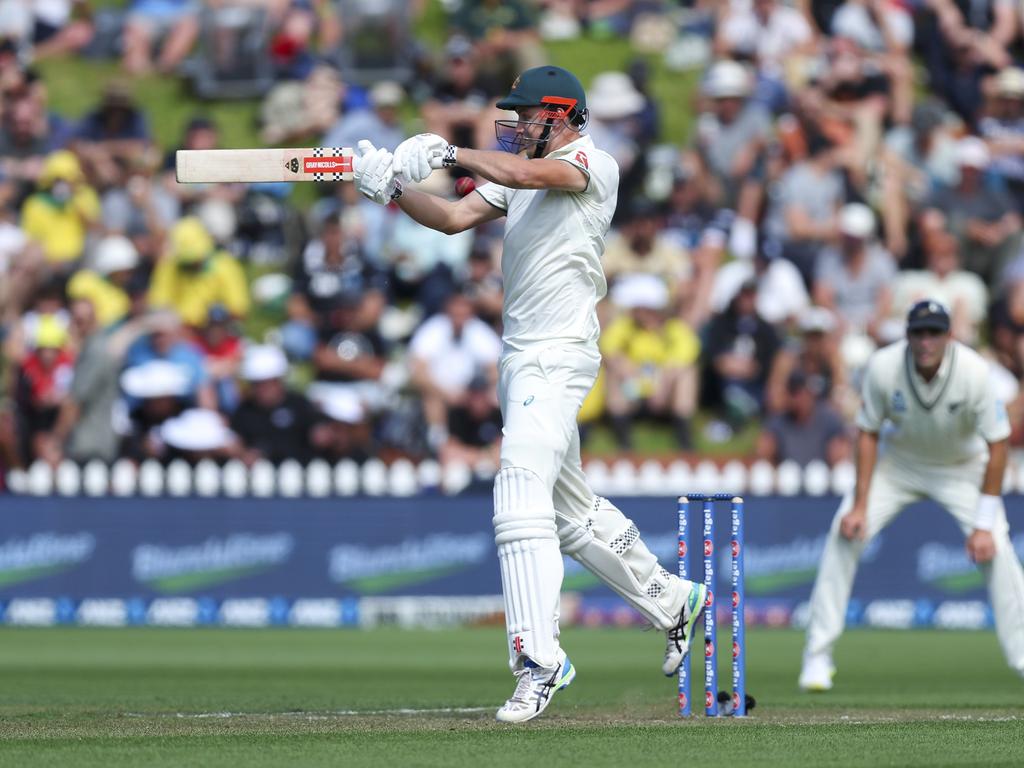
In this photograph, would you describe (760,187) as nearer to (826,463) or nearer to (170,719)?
(826,463)

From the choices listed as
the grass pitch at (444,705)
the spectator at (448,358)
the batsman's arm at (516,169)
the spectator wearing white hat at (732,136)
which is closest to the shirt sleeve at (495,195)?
the batsman's arm at (516,169)

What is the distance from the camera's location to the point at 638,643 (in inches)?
526

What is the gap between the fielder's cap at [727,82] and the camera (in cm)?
1850

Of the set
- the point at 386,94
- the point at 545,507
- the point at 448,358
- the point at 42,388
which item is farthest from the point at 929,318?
the point at 386,94

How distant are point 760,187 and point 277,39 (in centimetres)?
516

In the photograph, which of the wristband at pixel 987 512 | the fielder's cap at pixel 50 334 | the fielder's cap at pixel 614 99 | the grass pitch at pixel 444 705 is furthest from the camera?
the fielder's cap at pixel 614 99

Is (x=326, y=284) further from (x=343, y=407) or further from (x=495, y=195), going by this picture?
(x=495, y=195)

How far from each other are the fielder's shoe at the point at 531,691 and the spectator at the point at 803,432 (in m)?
8.91

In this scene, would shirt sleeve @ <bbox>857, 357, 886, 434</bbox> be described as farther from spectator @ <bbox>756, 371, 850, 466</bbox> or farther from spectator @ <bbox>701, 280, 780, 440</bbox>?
spectator @ <bbox>701, 280, 780, 440</bbox>

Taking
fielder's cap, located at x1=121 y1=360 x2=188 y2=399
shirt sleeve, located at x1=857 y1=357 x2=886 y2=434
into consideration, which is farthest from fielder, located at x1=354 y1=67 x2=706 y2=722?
fielder's cap, located at x1=121 y1=360 x2=188 y2=399

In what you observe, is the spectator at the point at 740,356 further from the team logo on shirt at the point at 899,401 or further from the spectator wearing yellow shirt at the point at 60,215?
the team logo on shirt at the point at 899,401

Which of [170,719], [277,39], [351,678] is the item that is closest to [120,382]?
[277,39]

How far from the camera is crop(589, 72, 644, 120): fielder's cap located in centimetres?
1870

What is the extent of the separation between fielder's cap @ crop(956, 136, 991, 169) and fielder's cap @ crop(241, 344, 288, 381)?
6.44 metres
